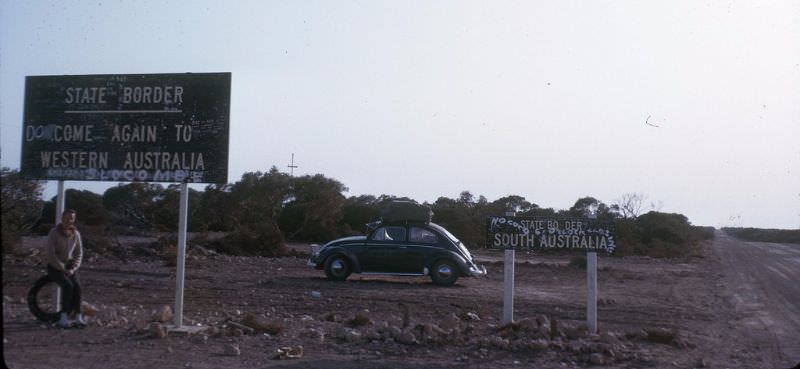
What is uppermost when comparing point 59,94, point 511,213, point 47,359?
point 59,94

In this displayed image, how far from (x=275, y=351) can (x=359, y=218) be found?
128 feet

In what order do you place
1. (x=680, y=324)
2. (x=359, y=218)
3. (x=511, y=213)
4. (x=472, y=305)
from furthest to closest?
(x=359, y=218), (x=472, y=305), (x=680, y=324), (x=511, y=213)

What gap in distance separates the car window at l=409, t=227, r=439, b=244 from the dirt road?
7348 millimetres

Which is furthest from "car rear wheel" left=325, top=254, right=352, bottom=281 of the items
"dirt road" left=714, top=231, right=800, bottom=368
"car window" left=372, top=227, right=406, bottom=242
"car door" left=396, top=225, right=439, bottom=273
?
"dirt road" left=714, top=231, right=800, bottom=368

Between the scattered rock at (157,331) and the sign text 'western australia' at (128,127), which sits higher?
the sign text 'western australia' at (128,127)

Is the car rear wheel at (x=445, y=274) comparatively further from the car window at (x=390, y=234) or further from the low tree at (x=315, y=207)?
the low tree at (x=315, y=207)

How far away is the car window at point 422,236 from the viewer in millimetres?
21109

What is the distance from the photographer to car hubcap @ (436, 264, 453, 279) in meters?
20.8

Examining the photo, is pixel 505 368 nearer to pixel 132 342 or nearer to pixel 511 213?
pixel 511 213

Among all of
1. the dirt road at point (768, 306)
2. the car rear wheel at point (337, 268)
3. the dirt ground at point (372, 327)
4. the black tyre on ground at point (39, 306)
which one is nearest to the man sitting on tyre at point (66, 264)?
the black tyre on ground at point (39, 306)

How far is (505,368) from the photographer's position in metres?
10.3

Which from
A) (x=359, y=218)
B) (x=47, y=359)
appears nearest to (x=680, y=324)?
(x=47, y=359)

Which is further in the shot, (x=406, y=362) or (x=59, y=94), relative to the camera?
(x=59, y=94)

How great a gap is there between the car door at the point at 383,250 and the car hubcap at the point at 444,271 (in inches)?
43.5
